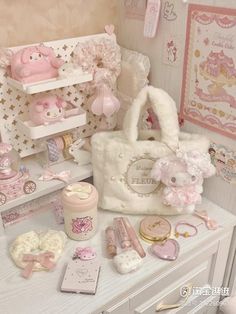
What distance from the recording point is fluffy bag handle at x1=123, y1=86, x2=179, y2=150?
3.05 ft

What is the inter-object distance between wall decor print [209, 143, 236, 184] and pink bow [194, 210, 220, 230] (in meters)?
0.12

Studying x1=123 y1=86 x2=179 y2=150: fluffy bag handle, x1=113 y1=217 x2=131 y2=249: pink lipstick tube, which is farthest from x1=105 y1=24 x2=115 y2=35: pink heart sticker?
x1=113 y1=217 x2=131 y2=249: pink lipstick tube

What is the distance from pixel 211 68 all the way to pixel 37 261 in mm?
657

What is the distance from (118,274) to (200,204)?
0.36 m

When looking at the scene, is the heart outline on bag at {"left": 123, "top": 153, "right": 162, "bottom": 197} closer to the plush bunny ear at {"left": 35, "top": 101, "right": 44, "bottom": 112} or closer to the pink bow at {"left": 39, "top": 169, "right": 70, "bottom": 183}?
the pink bow at {"left": 39, "top": 169, "right": 70, "bottom": 183}

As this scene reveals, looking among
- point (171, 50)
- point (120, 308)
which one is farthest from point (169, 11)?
point (120, 308)

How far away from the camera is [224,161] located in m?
0.97

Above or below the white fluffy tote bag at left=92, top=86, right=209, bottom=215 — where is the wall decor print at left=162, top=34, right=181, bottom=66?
above

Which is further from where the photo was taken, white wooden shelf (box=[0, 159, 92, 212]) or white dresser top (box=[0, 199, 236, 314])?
white wooden shelf (box=[0, 159, 92, 212])

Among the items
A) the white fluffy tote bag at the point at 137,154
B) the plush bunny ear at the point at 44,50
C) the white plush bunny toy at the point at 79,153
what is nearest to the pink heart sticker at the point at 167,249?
the white fluffy tote bag at the point at 137,154

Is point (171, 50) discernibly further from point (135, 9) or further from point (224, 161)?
point (224, 161)

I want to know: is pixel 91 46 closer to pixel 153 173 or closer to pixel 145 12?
pixel 145 12

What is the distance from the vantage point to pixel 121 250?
89cm

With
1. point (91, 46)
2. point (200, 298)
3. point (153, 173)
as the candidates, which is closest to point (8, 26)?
point (91, 46)
